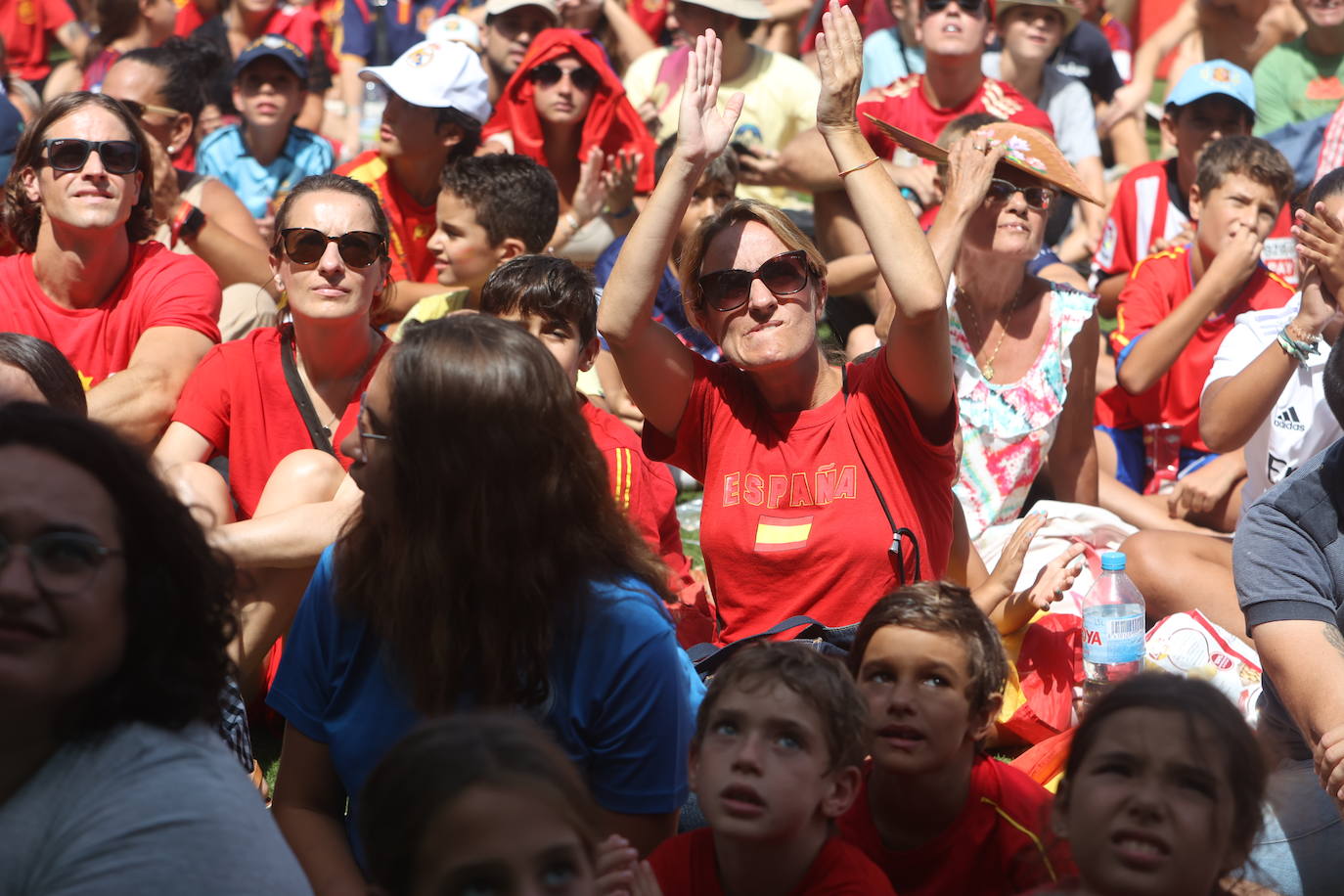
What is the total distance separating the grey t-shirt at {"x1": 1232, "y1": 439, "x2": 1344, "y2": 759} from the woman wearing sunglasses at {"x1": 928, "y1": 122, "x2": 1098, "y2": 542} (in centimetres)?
134

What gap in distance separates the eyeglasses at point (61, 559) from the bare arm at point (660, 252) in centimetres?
157

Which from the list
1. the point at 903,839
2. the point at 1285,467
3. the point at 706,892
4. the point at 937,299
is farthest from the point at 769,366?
the point at 1285,467

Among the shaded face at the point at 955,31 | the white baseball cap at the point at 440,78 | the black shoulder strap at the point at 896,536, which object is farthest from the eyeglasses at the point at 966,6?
the black shoulder strap at the point at 896,536

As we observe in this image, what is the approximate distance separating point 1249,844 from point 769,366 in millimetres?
1486

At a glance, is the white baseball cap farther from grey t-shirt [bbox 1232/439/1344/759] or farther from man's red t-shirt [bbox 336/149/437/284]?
grey t-shirt [bbox 1232/439/1344/759]

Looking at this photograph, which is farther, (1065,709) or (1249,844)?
(1065,709)

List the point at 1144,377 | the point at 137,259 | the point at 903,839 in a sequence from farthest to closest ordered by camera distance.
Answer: the point at 1144,377, the point at 137,259, the point at 903,839

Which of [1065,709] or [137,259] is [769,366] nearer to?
[1065,709]

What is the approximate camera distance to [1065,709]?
3.89 meters

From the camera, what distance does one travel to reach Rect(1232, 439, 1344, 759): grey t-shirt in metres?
3.03

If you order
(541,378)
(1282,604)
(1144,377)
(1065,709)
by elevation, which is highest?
(541,378)

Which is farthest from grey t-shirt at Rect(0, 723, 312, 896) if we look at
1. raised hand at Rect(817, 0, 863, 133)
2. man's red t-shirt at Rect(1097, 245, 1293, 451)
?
man's red t-shirt at Rect(1097, 245, 1293, 451)

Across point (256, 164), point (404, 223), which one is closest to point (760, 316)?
point (404, 223)

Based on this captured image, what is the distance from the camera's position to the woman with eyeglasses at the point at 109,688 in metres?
1.68
